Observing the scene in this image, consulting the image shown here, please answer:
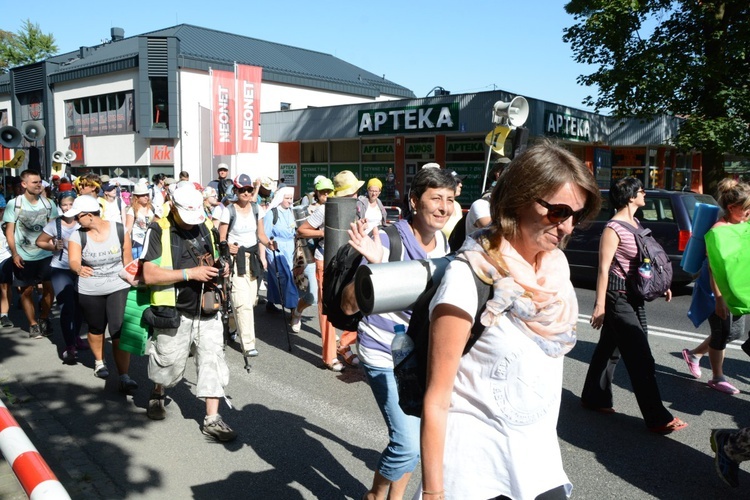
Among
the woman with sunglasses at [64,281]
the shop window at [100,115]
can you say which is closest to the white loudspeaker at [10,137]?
the woman with sunglasses at [64,281]

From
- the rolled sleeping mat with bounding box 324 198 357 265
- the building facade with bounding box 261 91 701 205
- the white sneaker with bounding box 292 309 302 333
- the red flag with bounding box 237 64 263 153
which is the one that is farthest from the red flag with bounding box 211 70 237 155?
the rolled sleeping mat with bounding box 324 198 357 265

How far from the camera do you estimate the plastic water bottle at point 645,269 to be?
4.45m

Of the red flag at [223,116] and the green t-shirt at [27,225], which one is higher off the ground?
the red flag at [223,116]

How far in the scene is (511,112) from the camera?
7672 mm

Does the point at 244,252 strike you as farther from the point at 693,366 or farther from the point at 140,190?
the point at 693,366

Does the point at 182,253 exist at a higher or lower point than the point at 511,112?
lower

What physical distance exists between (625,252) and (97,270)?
4442 millimetres

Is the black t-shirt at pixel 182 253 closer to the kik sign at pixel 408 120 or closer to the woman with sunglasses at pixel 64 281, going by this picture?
the woman with sunglasses at pixel 64 281

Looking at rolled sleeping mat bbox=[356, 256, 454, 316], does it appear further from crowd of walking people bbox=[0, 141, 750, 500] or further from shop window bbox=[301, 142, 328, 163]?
shop window bbox=[301, 142, 328, 163]

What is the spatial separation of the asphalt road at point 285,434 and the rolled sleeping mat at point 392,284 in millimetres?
2324

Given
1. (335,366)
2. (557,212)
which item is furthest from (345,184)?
(557,212)

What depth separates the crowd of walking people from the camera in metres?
1.77

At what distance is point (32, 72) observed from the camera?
130ft

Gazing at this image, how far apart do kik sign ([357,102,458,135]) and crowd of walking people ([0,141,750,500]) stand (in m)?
11.9
